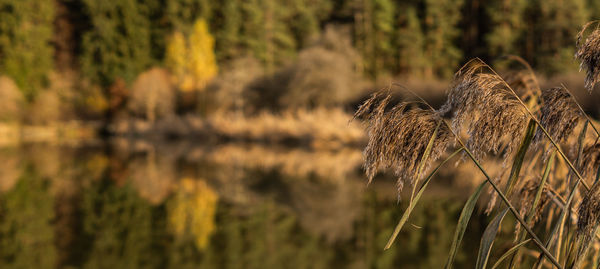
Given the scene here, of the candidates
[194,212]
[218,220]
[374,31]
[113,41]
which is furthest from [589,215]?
[113,41]

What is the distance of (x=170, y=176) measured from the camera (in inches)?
411

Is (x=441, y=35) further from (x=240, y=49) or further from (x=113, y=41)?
(x=113, y=41)

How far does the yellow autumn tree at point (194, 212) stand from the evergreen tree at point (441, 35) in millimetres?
28741

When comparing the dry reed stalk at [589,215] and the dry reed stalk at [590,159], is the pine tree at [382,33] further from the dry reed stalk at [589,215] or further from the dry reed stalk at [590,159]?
the dry reed stalk at [589,215]

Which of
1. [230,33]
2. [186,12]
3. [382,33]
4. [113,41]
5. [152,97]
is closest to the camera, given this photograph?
[152,97]

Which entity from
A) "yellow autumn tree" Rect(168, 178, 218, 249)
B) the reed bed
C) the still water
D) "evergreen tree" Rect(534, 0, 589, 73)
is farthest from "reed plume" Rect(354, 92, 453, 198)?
"evergreen tree" Rect(534, 0, 589, 73)

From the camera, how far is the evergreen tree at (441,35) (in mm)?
35031

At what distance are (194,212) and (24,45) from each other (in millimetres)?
34677

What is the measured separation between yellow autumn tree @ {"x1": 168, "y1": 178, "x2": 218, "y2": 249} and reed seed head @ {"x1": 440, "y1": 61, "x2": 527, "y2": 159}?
4.03 metres

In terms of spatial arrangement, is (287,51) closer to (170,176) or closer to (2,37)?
(2,37)

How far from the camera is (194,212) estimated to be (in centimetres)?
685

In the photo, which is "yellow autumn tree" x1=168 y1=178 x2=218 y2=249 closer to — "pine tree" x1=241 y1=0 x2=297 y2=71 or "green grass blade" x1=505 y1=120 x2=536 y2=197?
"green grass blade" x1=505 y1=120 x2=536 y2=197

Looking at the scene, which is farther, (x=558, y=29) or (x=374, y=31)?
(x=374, y=31)

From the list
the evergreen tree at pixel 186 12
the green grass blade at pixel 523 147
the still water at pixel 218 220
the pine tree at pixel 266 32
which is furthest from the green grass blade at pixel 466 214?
the evergreen tree at pixel 186 12
